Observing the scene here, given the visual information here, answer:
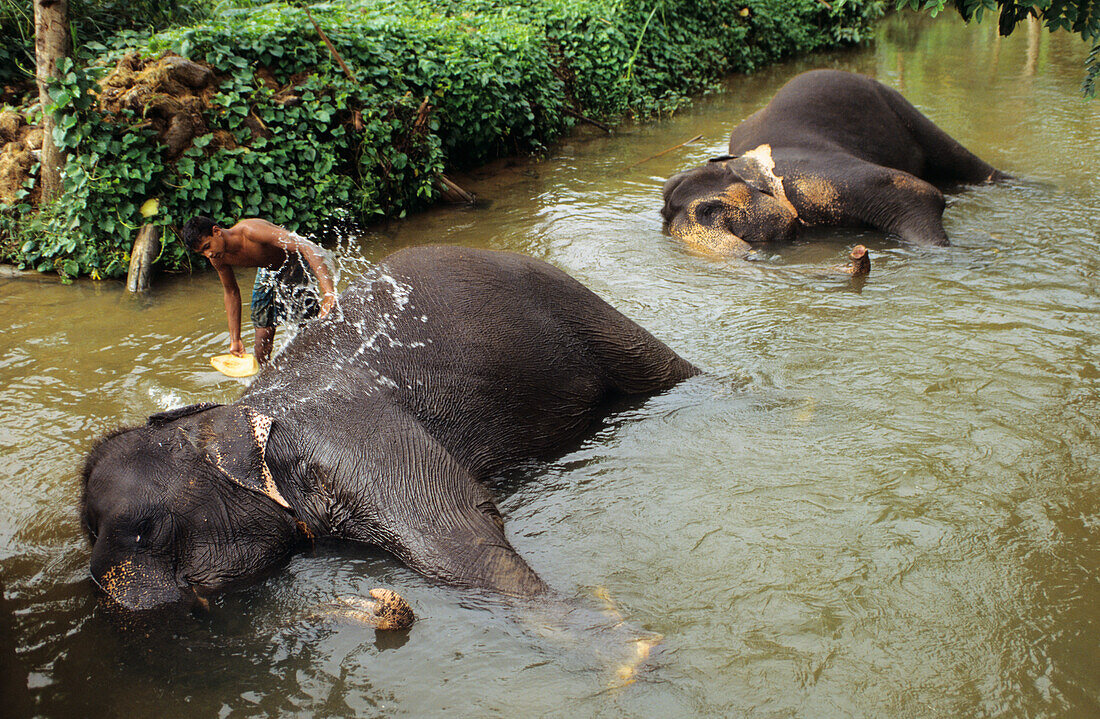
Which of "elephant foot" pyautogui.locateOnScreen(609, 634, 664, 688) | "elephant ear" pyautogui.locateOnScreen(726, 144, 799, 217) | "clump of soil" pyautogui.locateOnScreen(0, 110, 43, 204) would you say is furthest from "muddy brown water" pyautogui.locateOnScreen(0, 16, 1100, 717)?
"clump of soil" pyautogui.locateOnScreen(0, 110, 43, 204)

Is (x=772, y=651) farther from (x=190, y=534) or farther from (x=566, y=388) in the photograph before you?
(x=190, y=534)

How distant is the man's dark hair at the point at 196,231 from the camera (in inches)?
190

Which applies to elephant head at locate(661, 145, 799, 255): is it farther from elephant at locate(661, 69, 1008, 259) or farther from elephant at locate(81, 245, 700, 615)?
elephant at locate(81, 245, 700, 615)

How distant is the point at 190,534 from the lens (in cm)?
293

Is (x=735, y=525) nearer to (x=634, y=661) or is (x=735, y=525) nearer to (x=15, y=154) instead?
(x=634, y=661)

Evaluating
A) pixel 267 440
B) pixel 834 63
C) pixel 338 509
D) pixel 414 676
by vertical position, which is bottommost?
pixel 414 676

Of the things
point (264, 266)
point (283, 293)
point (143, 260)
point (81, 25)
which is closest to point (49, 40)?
point (81, 25)

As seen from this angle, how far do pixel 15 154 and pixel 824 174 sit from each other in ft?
21.9

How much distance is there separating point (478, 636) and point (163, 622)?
42.6 inches

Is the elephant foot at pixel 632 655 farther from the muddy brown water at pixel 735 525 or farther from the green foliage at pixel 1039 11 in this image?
the green foliage at pixel 1039 11

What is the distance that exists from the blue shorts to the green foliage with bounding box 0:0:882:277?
1.90 metres

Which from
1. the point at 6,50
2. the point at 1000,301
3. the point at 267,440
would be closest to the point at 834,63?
the point at 1000,301

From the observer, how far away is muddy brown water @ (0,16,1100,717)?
2.57 metres

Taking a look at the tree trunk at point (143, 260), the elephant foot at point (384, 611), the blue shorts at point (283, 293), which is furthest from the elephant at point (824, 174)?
the elephant foot at point (384, 611)
